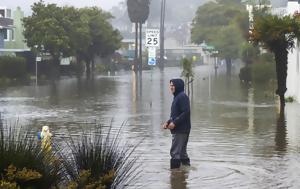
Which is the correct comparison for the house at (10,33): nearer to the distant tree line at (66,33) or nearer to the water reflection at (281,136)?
the distant tree line at (66,33)

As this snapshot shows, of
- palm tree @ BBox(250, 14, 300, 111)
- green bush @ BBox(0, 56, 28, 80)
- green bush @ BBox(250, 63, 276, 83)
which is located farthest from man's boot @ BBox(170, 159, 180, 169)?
green bush @ BBox(0, 56, 28, 80)

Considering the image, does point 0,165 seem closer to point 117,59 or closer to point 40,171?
point 40,171

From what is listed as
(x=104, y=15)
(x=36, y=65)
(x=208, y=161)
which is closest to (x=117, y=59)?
(x=104, y=15)

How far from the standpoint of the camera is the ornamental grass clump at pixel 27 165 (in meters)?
7.02

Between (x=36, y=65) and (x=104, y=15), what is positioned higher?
(x=104, y=15)

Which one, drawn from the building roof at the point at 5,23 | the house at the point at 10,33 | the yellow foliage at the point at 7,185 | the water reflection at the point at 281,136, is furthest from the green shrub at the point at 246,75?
the yellow foliage at the point at 7,185

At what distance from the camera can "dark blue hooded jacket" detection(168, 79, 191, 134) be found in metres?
12.0

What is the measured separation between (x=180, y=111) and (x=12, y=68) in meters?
48.1

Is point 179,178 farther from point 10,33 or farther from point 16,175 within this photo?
point 10,33

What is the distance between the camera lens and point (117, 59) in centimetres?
10219

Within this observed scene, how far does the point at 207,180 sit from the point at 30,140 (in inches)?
153

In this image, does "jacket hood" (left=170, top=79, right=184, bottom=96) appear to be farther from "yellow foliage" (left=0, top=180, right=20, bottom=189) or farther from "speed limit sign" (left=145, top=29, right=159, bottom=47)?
"speed limit sign" (left=145, top=29, right=159, bottom=47)

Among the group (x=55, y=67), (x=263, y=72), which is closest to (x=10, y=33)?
(x=55, y=67)

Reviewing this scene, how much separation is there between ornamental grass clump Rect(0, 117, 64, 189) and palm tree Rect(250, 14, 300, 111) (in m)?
18.7
